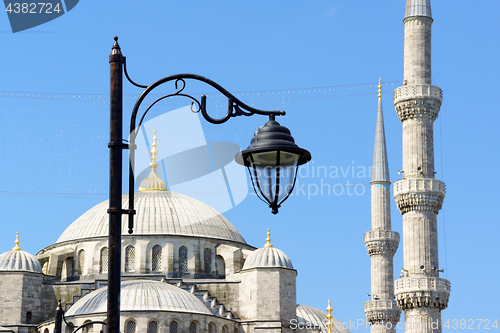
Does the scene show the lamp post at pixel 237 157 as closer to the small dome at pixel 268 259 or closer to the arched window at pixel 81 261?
the small dome at pixel 268 259

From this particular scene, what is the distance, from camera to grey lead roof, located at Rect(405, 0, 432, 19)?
110 ft

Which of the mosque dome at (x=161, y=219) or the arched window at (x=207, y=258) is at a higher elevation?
the mosque dome at (x=161, y=219)

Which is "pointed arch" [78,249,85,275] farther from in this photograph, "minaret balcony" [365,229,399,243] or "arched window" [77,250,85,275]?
"minaret balcony" [365,229,399,243]

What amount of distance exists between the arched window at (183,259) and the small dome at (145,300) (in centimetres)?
560

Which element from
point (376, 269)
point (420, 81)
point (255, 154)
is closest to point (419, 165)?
point (420, 81)

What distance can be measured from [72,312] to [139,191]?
15.8 meters

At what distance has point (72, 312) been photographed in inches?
1732

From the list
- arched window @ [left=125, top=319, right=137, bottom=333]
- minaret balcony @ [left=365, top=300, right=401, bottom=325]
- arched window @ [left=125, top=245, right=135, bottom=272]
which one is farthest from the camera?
arched window @ [left=125, top=245, right=135, bottom=272]

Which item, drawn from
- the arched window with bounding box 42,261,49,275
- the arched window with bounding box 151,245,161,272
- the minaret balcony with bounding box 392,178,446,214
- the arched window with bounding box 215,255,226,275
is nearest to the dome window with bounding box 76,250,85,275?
the arched window with bounding box 42,261,49,275

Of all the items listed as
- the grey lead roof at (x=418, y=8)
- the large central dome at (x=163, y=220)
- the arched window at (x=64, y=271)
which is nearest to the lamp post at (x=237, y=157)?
the grey lead roof at (x=418, y=8)

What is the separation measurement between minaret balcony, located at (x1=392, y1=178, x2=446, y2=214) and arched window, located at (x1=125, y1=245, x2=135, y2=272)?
2309cm

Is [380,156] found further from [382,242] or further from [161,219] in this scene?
[161,219]

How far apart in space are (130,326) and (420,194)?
17.4 meters

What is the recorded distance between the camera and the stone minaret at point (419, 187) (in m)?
30.7
